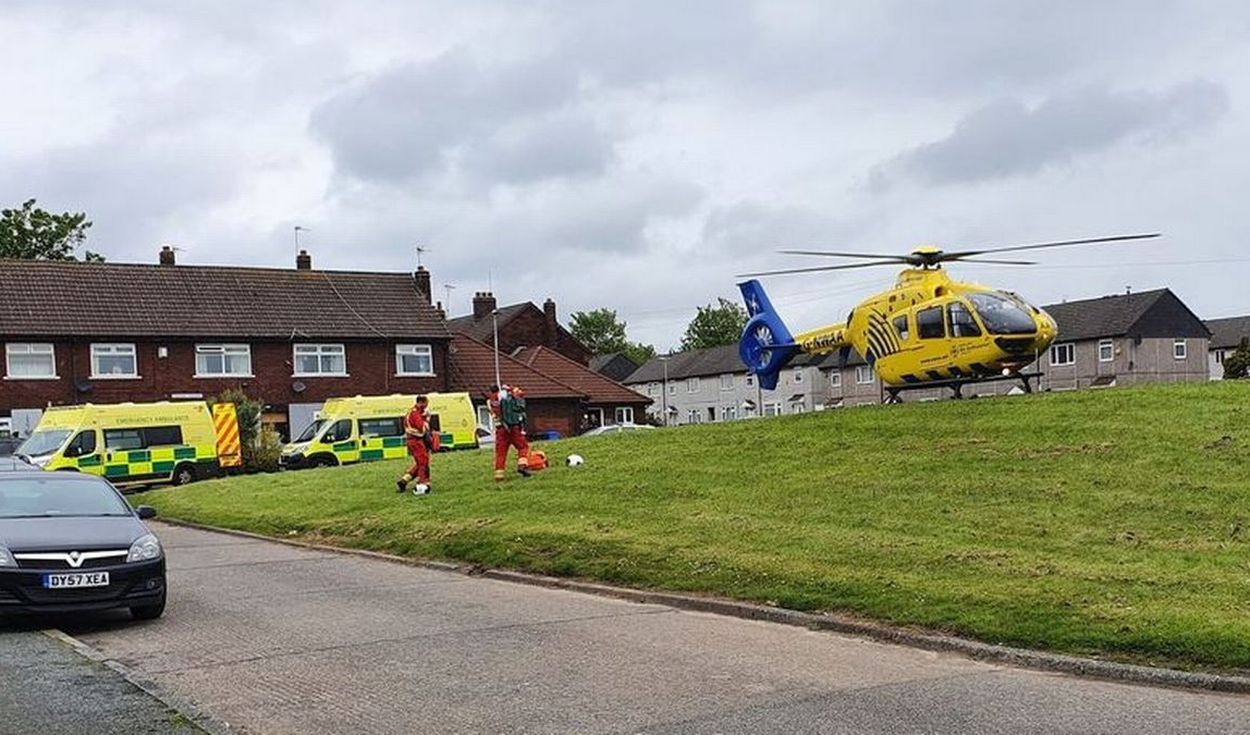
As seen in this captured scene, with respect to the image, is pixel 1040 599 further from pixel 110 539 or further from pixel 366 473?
pixel 366 473

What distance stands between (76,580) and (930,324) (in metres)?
16.6

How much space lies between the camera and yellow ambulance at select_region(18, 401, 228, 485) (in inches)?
1197

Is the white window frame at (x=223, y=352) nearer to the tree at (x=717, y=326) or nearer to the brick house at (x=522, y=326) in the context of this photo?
the brick house at (x=522, y=326)

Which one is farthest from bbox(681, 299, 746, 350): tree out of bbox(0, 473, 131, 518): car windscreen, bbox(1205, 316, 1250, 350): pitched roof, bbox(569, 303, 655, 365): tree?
bbox(0, 473, 131, 518): car windscreen

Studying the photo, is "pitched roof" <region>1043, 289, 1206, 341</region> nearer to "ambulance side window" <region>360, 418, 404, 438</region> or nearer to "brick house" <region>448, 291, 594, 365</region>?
"brick house" <region>448, 291, 594, 365</region>

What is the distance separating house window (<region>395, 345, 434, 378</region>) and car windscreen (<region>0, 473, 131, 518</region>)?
117 feet

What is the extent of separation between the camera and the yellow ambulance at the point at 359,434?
111ft

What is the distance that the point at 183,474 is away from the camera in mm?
32312

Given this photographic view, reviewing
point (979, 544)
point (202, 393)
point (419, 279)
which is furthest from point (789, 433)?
point (419, 279)

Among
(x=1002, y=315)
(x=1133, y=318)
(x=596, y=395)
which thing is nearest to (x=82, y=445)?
(x=1002, y=315)

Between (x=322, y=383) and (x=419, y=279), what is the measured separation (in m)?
11.0

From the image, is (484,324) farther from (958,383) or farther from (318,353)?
(958,383)

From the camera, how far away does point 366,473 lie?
80.3ft

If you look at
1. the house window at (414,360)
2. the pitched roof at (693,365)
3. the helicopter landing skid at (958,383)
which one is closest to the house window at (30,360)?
the house window at (414,360)
